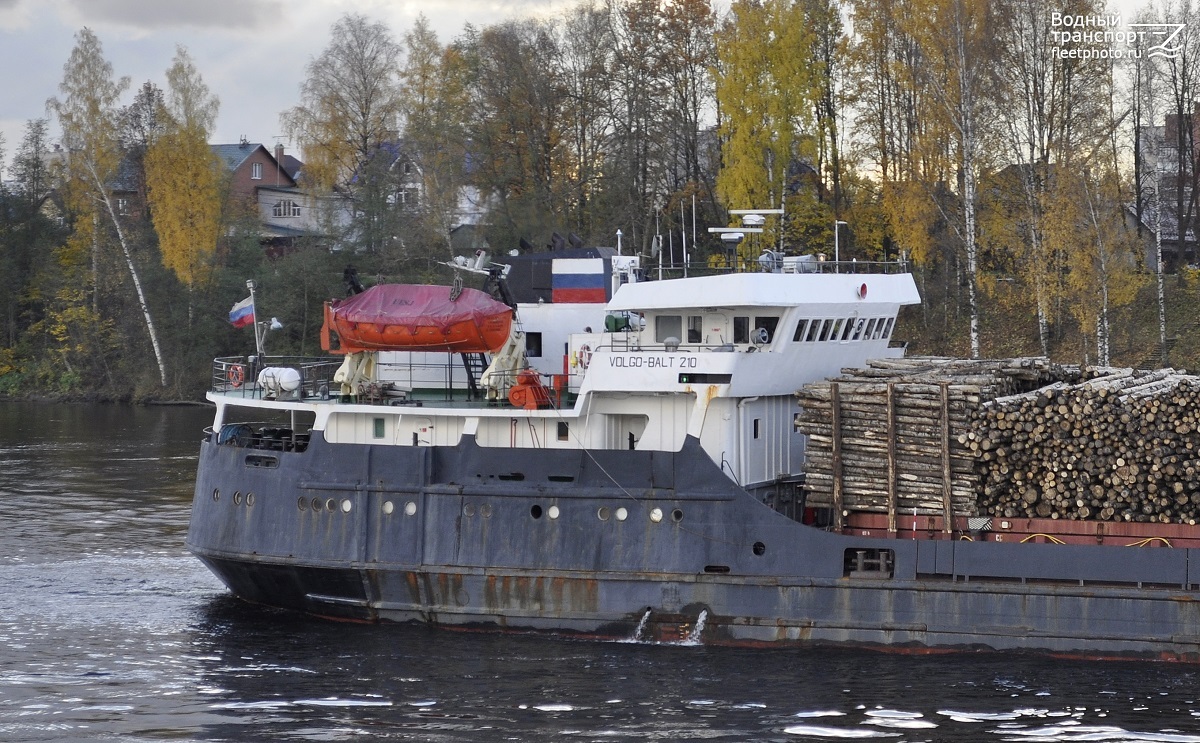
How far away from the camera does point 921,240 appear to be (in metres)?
35.9

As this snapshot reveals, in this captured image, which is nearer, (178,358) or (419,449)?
(419,449)

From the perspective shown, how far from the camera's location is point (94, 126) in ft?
175

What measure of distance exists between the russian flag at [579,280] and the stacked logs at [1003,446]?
459 centimetres

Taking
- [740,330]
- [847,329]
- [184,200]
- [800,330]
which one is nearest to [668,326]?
[740,330]

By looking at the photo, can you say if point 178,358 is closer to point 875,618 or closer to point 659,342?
point 659,342

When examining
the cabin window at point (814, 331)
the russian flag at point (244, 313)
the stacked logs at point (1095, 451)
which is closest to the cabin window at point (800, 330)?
the cabin window at point (814, 331)

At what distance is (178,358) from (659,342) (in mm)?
37192

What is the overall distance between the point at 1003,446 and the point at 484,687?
6.89 meters

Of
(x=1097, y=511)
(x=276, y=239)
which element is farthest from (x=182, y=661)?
(x=276, y=239)

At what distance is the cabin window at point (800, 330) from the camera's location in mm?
18891

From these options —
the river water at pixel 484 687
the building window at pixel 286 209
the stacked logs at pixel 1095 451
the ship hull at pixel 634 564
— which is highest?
the building window at pixel 286 209

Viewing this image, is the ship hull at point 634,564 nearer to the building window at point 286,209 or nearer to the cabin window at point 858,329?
the cabin window at point 858,329

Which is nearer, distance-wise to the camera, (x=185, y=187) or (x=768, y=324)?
(x=768, y=324)

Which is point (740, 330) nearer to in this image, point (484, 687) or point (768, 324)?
point (768, 324)
